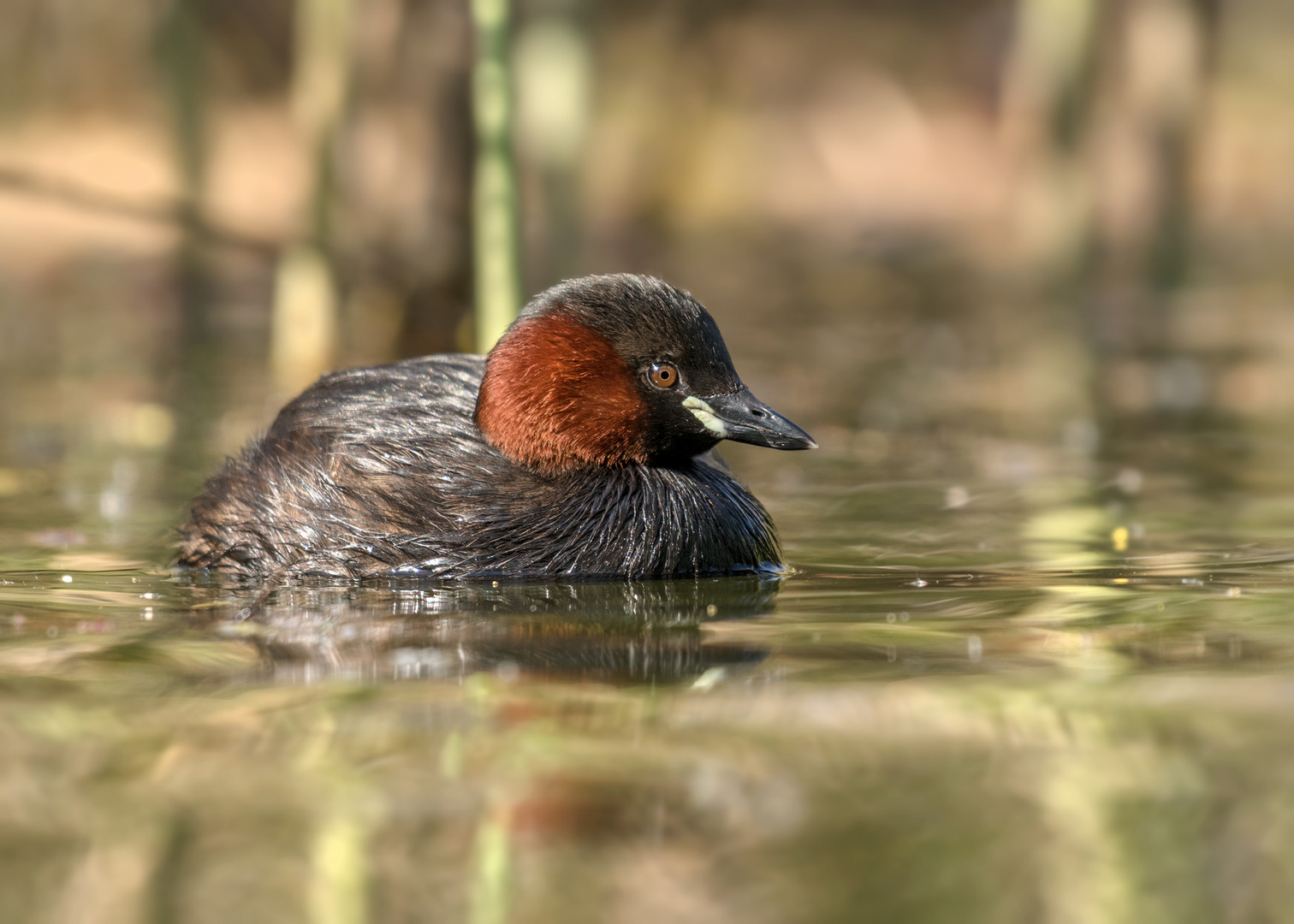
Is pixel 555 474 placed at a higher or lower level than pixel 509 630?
higher

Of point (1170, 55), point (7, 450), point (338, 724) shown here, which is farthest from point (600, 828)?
point (1170, 55)

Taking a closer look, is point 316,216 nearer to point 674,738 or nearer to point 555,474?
point 555,474

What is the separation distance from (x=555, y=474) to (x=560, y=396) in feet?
0.95

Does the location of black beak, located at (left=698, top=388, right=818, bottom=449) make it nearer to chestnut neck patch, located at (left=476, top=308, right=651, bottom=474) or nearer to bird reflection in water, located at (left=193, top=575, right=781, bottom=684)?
chestnut neck patch, located at (left=476, top=308, right=651, bottom=474)

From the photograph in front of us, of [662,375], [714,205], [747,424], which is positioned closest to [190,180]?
[662,375]

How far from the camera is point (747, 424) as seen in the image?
6352mm

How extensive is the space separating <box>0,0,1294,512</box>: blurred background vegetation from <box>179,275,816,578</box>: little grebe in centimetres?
244

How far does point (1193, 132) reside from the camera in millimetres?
18750

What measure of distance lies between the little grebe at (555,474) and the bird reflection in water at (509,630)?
0.43ft

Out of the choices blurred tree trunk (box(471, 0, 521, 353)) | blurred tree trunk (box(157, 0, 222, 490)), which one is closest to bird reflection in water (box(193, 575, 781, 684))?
blurred tree trunk (box(471, 0, 521, 353))

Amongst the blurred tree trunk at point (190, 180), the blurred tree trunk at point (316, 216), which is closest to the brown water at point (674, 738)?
the blurred tree trunk at point (316, 216)

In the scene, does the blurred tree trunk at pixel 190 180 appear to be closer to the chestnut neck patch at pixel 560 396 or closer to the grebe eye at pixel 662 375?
the chestnut neck patch at pixel 560 396

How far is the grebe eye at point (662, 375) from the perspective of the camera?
6371mm

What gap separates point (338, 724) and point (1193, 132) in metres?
16.4
